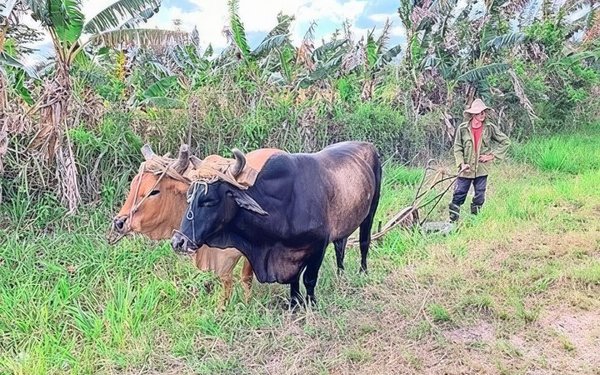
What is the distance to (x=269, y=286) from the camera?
4.23 m

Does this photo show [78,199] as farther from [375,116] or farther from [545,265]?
[375,116]

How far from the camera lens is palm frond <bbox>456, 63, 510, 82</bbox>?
936 cm

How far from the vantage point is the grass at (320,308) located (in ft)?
11.0

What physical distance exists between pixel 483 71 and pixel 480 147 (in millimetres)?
3716

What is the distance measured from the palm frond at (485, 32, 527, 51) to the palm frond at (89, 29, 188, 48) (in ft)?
19.8

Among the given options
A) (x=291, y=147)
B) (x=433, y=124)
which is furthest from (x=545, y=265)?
(x=433, y=124)

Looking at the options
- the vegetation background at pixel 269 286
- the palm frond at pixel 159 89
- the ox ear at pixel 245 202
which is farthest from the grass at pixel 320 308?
the palm frond at pixel 159 89

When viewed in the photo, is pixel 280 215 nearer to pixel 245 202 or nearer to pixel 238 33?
pixel 245 202

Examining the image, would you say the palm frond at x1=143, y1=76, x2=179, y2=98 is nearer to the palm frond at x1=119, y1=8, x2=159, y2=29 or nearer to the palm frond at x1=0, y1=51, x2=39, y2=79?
the palm frond at x1=119, y1=8, x2=159, y2=29

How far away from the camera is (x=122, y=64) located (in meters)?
7.68

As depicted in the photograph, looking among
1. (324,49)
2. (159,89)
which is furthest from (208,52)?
(159,89)

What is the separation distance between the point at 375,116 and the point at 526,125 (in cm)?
393

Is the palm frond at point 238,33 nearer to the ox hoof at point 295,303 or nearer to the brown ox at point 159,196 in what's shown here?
the brown ox at point 159,196

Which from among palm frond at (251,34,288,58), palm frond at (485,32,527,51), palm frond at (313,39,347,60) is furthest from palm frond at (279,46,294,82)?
palm frond at (485,32,527,51)
